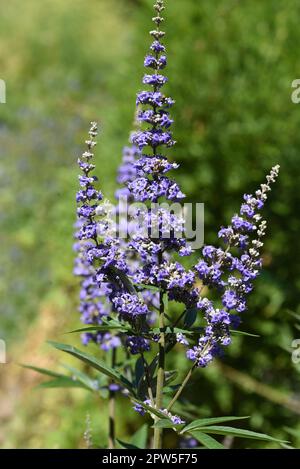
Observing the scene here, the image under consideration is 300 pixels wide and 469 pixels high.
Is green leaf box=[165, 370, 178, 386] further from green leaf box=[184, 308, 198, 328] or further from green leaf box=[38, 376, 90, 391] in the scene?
green leaf box=[38, 376, 90, 391]

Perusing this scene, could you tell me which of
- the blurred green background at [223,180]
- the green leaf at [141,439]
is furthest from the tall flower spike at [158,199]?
the blurred green background at [223,180]

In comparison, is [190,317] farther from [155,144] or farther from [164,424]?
[155,144]

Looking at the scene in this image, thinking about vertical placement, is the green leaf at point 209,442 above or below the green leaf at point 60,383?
below

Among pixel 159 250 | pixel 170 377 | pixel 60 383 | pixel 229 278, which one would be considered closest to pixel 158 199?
pixel 159 250

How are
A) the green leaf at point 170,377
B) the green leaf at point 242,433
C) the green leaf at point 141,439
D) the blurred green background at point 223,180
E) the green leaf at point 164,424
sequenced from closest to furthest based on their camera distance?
the green leaf at point 242,433 → the green leaf at point 164,424 → the green leaf at point 170,377 → the green leaf at point 141,439 → the blurred green background at point 223,180

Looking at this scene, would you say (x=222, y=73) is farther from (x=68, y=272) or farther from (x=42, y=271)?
(x=42, y=271)

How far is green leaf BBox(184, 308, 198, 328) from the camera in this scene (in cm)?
195

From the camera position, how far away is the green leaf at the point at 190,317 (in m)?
1.95

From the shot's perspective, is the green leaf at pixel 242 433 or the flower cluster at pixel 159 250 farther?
the flower cluster at pixel 159 250

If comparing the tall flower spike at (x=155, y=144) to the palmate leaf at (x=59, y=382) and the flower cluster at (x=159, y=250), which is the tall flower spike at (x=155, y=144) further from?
the palmate leaf at (x=59, y=382)

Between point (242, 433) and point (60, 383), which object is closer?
point (242, 433)

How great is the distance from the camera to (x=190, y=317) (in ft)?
6.47

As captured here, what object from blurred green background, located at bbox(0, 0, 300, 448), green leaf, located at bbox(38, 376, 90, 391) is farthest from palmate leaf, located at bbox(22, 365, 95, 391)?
blurred green background, located at bbox(0, 0, 300, 448)

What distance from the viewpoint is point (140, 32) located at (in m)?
5.51
